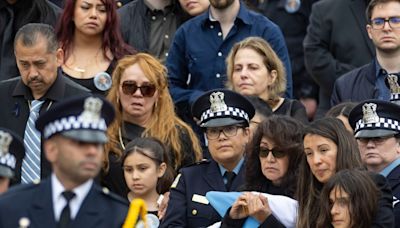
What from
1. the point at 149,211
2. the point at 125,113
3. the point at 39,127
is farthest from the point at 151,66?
the point at 39,127

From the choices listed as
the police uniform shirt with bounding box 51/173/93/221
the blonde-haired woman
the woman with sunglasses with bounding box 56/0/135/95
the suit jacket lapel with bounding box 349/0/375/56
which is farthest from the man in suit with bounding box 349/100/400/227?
the suit jacket lapel with bounding box 349/0/375/56

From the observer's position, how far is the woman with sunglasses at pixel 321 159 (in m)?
9.88

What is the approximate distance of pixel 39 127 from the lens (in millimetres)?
8102

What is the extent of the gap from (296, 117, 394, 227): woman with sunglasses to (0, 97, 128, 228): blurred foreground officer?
7.26ft

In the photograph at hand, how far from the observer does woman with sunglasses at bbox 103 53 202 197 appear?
11.5 metres

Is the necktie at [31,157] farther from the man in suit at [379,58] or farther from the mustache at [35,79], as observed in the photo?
the man in suit at [379,58]

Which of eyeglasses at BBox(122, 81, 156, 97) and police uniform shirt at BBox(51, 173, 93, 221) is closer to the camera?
police uniform shirt at BBox(51, 173, 93, 221)

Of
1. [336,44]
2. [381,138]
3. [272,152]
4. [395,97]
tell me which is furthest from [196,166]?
[336,44]

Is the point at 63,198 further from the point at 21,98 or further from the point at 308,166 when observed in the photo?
the point at 21,98

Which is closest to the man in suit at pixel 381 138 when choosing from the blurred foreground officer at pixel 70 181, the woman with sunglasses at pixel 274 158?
the woman with sunglasses at pixel 274 158

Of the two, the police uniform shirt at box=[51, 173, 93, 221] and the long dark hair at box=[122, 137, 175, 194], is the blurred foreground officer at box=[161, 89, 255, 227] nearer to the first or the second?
the long dark hair at box=[122, 137, 175, 194]

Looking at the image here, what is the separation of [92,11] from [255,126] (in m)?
2.12

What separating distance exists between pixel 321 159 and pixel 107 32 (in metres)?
3.17

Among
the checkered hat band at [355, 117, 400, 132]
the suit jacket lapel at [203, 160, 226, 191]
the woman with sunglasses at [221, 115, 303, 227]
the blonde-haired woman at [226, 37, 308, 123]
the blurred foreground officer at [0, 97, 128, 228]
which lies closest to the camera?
the blurred foreground officer at [0, 97, 128, 228]
